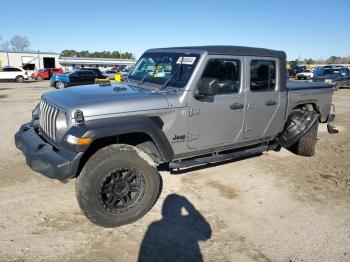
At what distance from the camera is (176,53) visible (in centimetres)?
448

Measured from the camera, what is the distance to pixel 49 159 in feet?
11.1

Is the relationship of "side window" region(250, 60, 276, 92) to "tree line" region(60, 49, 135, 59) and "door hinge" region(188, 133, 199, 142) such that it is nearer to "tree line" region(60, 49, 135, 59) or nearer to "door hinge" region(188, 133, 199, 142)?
"door hinge" region(188, 133, 199, 142)

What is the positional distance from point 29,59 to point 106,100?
177ft

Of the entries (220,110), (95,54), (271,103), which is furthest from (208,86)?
(95,54)

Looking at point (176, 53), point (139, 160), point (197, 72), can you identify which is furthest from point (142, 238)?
point (176, 53)

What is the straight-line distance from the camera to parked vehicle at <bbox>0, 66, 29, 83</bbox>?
31538mm

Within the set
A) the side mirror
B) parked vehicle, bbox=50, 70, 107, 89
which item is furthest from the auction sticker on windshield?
parked vehicle, bbox=50, 70, 107, 89

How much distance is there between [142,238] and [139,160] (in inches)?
33.9

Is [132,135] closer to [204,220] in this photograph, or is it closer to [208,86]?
[208,86]

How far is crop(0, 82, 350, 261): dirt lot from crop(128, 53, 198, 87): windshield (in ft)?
5.21

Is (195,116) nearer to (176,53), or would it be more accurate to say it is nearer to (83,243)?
(176,53)

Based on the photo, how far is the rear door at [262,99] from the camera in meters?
4.67

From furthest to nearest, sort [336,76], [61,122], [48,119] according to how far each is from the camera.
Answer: [336,76]
[48,119]
[61,122]

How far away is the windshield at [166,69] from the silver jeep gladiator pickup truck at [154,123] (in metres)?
0.02
